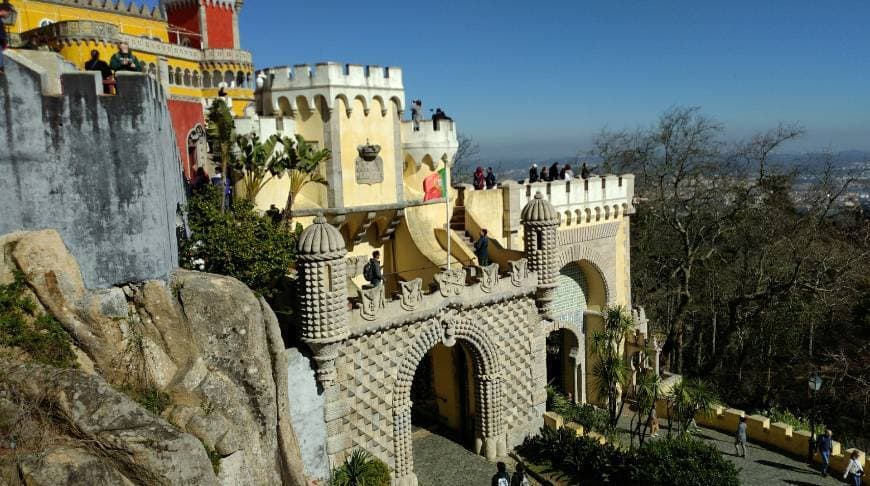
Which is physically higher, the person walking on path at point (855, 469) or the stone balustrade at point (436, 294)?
the stone balustrade at point (436, 294)

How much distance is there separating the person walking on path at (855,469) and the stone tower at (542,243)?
29.8 feet

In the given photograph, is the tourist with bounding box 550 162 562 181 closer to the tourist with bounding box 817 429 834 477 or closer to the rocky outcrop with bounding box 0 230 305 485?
the tourist with bounding box 817 429 834 477

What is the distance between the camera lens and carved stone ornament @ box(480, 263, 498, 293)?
1714 centimetres

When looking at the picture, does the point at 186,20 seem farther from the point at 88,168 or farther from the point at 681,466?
the point at 681,466

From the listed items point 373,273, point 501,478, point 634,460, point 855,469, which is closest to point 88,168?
point 373,273

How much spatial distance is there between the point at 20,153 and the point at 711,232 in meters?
29.4

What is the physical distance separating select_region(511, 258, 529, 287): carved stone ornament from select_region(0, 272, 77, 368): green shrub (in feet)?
36.8

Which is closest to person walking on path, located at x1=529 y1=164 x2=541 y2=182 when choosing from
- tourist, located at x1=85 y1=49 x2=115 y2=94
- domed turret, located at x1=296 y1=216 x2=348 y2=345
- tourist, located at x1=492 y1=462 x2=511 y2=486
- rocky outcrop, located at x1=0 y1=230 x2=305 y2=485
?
tourist, located at x1=492 y1=462 x2=511 y2=486

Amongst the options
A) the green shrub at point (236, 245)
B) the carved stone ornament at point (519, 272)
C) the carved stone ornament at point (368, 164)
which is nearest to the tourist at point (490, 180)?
the carved stone ornament at point (519, 272)

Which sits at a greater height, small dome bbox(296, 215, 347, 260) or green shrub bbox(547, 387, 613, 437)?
small dome bbox(296, 215, 347, 260)

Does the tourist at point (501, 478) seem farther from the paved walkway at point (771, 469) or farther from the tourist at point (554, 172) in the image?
the tourist at point (554, 172)

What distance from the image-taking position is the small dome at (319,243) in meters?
13.2

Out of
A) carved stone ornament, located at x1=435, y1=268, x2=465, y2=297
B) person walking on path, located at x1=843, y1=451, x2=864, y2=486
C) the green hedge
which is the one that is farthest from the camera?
person walking on path, located at x1=843, y1=451, x2=864, y2=486

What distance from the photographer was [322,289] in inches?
533
